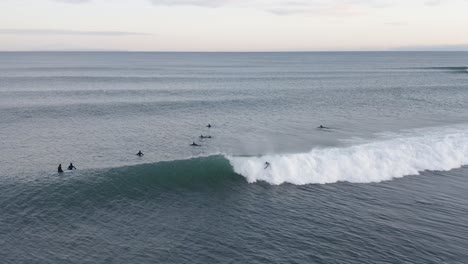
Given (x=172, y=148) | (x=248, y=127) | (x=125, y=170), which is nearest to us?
(x=125, y=170)

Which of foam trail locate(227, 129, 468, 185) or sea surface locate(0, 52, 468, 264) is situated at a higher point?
foam trail locate(227, 129, 468, 185)

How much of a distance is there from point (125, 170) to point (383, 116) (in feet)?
141

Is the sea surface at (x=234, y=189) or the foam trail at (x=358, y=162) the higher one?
the foam trail at (x=358, y=162)

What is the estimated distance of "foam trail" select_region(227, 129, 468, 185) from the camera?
31.8 metres

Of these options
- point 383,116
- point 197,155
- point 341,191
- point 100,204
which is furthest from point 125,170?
point 383,116

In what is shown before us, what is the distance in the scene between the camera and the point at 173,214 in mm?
24984

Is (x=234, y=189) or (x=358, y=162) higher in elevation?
(x=358, y=162)

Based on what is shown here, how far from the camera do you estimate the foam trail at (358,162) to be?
31750mm

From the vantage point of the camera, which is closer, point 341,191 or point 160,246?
point 160,246

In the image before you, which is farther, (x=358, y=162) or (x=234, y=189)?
(x=358, y=162)

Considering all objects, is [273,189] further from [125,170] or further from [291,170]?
[125,170]

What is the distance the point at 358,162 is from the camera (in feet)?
111

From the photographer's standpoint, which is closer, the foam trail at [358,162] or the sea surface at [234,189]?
the sea surface at [234,189]

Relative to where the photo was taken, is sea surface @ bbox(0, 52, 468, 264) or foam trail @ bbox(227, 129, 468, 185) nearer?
sea surface @ bbox(0, 52, 468, 264)
